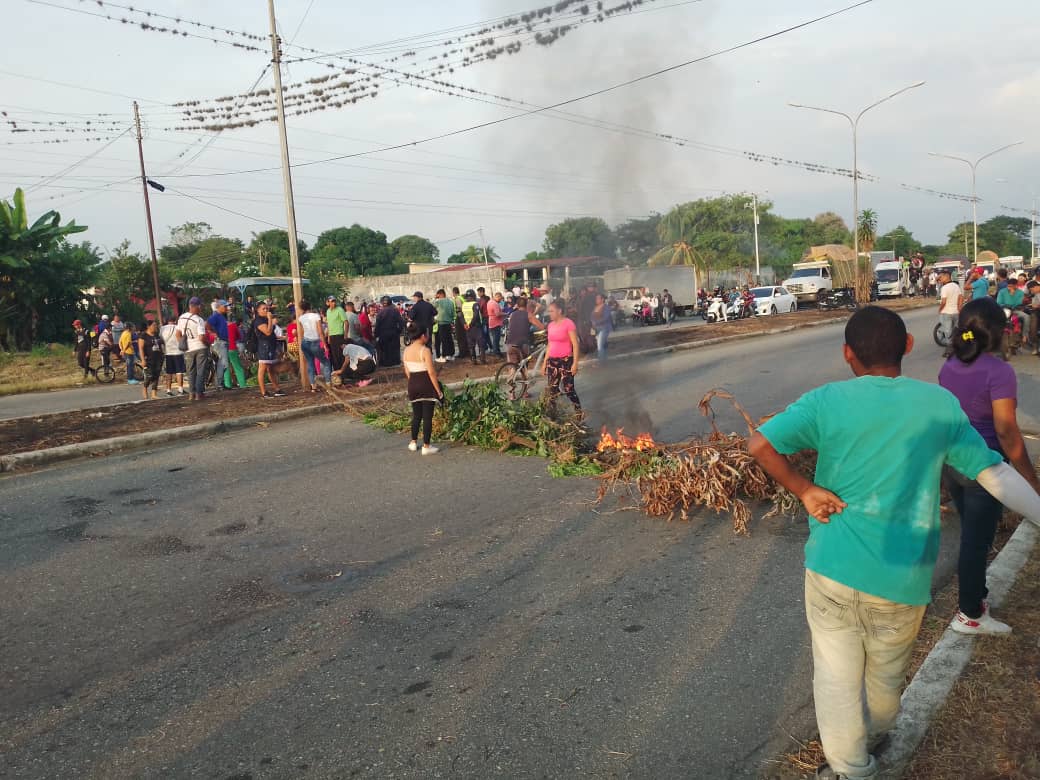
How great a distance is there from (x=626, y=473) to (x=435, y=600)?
2.55 meters

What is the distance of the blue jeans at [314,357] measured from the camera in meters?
13.7

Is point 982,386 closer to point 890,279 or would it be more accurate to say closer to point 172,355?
point 172,355

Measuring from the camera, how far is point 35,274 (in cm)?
2631

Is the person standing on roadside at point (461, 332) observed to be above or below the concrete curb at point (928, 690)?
above

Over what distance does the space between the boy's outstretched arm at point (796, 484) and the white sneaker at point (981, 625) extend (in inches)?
72.5

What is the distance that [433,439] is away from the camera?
9.52 meters

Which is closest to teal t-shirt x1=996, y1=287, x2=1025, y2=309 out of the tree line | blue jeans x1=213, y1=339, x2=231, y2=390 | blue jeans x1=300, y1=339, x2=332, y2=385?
the tree line

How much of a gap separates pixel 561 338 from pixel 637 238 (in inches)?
57.1

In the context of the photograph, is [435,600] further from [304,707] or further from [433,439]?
[433,439]

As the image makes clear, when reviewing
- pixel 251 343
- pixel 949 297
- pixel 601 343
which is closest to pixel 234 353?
pixel 251 343

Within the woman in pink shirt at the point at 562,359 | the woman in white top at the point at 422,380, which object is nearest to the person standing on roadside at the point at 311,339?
the woman in white top at the point at 422,380

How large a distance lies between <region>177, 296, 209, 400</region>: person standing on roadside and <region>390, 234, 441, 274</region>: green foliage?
77.3m

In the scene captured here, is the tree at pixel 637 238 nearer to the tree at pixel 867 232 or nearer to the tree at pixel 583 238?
the tree at pixel 583 238

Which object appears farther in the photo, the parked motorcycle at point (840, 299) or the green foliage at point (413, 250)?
the green foliage at point (413, 250)
